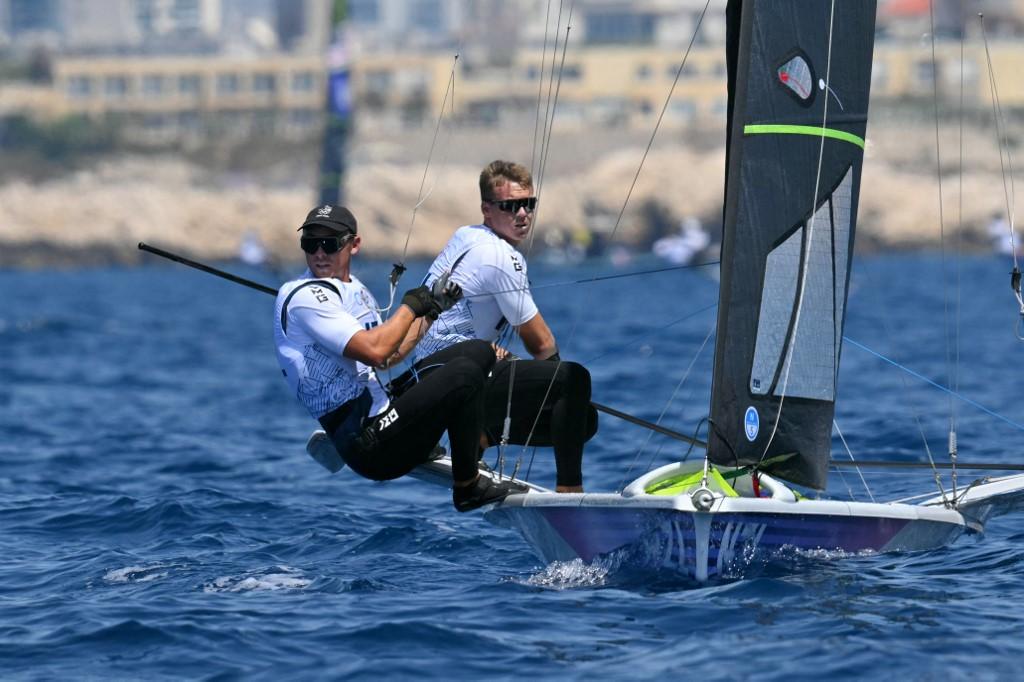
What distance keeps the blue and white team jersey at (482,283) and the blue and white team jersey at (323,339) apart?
410 millimetres

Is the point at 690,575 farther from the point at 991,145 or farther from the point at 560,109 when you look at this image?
the point at 560,109

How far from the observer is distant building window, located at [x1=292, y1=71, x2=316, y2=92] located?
9956cm

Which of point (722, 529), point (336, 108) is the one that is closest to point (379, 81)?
point (336, 108)

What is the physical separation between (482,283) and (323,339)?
0.84 m

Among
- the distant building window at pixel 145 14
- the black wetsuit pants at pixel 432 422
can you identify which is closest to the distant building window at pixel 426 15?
the distant building window at pixel 145 14

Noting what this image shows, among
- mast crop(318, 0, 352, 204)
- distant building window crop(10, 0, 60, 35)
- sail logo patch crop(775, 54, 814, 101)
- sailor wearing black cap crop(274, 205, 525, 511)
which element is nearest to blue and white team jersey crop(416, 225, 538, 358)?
sailor wearing black cap crop(274, 205, 525, 511)

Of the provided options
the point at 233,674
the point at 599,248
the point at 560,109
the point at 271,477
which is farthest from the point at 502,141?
the point at 233,674

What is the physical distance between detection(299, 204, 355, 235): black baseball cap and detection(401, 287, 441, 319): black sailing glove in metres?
0.46

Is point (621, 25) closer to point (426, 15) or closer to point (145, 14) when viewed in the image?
point (426, 15)

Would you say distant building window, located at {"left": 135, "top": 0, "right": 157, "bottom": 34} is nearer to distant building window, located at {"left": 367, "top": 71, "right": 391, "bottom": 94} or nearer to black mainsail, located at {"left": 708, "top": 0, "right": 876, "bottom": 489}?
distant building window, located at {"left": 367, "top": 71, "right": 391, "bottom": 94}

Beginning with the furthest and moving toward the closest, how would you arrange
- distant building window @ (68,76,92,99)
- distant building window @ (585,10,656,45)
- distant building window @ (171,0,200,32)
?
distant building window @ (171,0,200,32) → distant building window @ (585,10,656,45) → distant building window @ (68,76,92,99)

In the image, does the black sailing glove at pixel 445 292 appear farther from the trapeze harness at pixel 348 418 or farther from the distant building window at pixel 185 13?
the distant building window at pixel 185 13

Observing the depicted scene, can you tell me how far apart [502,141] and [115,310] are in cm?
5106

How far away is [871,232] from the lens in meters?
75.1
